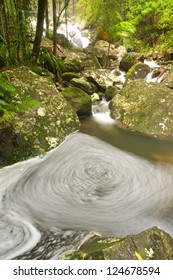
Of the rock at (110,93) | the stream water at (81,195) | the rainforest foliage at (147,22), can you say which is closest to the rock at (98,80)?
the rock at (110,93)

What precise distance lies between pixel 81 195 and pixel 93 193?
0.19 m

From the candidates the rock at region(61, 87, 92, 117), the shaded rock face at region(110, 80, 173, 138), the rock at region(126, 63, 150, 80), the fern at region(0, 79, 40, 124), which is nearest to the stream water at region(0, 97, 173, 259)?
the shaded rock face at region(110, 80, 173, 138)

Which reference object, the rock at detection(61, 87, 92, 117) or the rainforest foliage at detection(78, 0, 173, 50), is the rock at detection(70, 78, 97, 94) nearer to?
the rock at detection(61, 87, 92, 117)

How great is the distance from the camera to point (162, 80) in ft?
29.3

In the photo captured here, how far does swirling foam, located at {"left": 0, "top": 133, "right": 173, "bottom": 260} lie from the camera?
3.40 m

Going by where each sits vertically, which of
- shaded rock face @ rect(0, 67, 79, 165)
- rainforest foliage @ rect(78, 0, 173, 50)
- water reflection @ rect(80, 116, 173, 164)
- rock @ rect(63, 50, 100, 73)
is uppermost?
rainforest foliage @ rect(78, 0, 173, 50)

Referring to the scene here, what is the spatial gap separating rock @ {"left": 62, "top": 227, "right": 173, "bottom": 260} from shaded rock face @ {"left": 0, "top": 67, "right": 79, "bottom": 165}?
2.55m

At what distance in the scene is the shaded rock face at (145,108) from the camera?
6363 millimetres

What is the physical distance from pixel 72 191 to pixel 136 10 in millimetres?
14518

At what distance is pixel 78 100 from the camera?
6895 mm

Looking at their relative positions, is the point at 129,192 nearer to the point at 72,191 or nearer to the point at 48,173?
the point at 72,191

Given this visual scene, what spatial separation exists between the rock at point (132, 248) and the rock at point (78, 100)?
183 inches

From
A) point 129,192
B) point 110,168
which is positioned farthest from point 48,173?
point 129,192

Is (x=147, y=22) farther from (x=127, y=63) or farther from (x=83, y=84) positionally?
(x=83, y=84)
